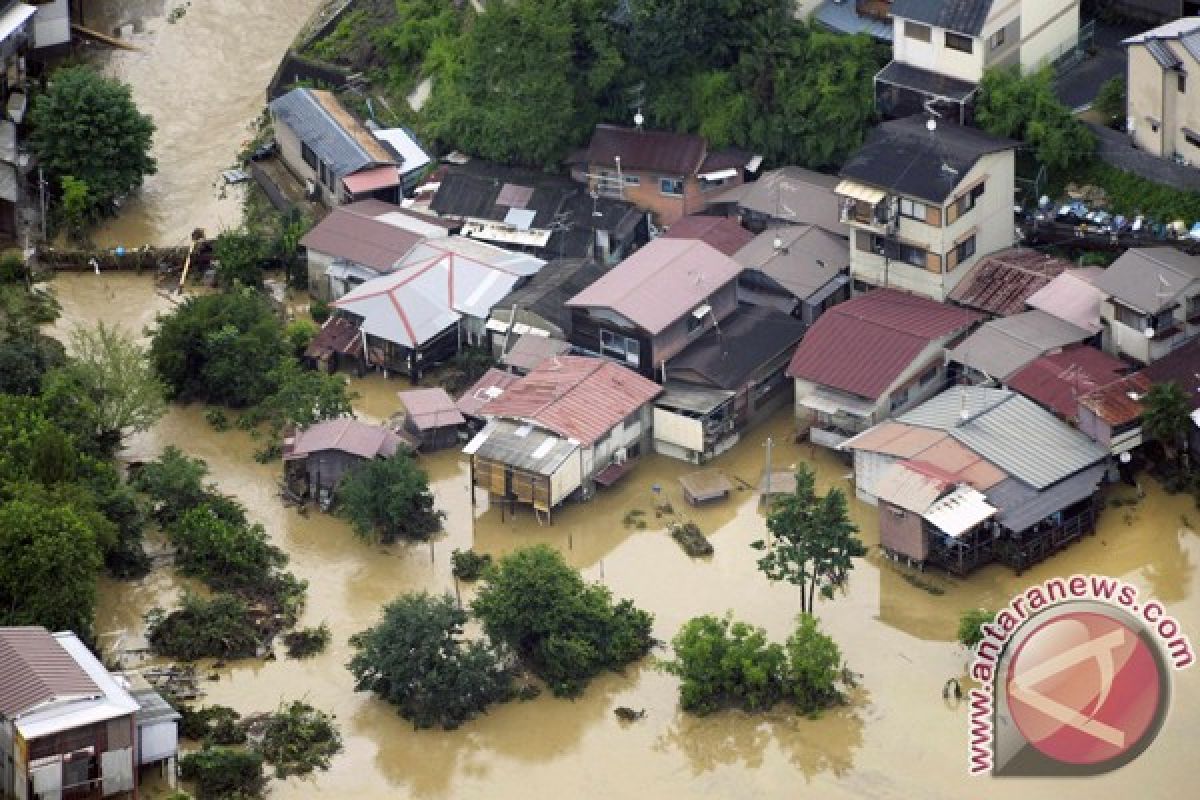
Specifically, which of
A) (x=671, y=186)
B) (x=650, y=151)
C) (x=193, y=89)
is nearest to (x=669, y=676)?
(x=671, y=186)

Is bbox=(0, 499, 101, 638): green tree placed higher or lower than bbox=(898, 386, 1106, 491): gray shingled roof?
higher

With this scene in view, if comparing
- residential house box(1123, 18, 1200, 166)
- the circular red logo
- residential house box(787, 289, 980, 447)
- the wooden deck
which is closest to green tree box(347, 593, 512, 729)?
the wooden deck

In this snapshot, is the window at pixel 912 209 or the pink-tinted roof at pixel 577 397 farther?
the window at pixel 912 209

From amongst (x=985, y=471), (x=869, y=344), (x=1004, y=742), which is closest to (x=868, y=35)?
(x=869, y=344)

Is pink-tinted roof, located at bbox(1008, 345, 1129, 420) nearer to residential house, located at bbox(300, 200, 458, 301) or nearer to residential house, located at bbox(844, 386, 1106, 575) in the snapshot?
residential house, located at bbox(844, 386, 1106, 575)

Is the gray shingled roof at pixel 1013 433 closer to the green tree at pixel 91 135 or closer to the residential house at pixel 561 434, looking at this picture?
the residential house at pixel 561 434

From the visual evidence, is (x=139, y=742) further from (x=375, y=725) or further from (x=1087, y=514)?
(x=1087, y=514)

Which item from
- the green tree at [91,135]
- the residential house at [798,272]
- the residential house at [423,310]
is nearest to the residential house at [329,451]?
the residential house at [423,310]
